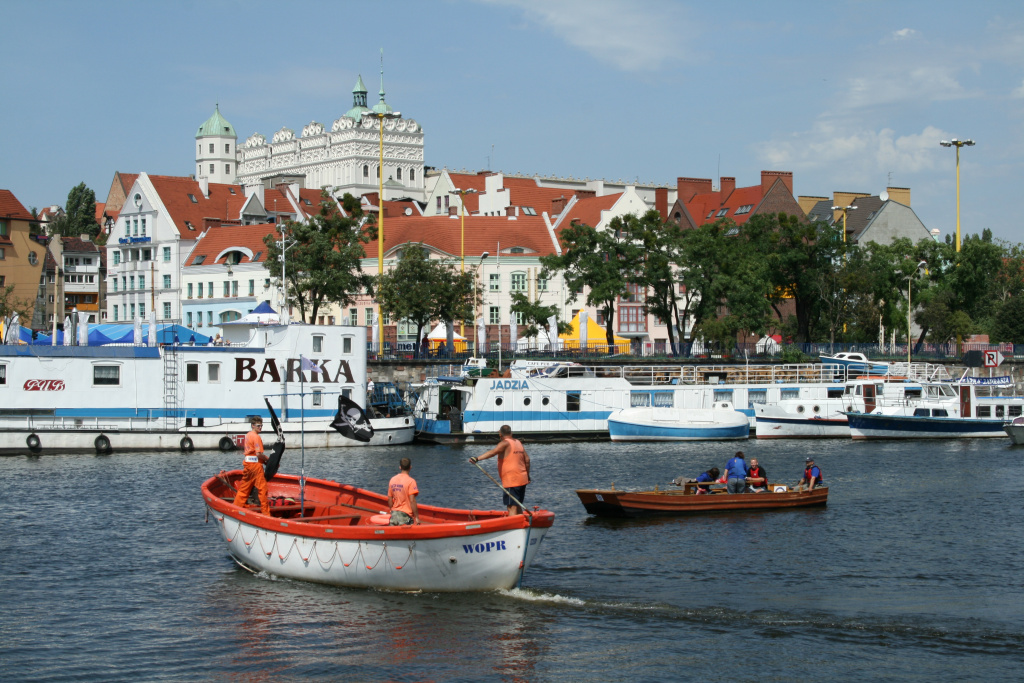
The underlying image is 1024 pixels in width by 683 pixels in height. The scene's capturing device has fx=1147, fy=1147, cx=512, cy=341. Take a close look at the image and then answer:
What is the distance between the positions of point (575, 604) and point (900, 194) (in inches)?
4044

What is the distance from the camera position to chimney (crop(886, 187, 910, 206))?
4515 inches

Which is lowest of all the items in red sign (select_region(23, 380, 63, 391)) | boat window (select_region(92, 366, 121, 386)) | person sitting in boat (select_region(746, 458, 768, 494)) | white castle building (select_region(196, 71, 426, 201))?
person sitting in boat (select_region(746, 458, 768, 494))

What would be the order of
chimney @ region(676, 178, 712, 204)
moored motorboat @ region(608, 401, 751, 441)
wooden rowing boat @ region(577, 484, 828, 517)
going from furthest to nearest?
chimney @ region(676, 178, 712, 204) → moored motorboat @ region(608, 401, 751, 441) → wooden rowing boat @ region(577, 484, 828, 517)

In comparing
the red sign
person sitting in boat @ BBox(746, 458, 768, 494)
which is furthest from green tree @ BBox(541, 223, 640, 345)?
person sitting in boat @ BBox(746, 458, 768, 494)

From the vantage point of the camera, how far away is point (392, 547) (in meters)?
21.9

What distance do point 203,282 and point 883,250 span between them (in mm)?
Result: 58893

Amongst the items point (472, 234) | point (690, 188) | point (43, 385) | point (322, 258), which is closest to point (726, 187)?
point (690, 188)

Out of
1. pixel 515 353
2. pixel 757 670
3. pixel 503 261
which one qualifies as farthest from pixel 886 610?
pixel 503 261

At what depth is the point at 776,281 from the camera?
83875 mm

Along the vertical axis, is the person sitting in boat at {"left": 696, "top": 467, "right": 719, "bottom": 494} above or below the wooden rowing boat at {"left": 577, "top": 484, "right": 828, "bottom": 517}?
above

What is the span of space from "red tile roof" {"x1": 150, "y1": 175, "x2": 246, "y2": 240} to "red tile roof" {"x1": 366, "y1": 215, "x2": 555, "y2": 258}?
2053 cm

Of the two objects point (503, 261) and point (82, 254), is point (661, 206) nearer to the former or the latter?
point (503, 261)

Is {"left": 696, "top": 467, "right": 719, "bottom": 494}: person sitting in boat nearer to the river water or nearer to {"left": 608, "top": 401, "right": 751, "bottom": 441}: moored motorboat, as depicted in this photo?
the river water

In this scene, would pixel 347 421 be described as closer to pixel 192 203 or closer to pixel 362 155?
pixel 192 203
